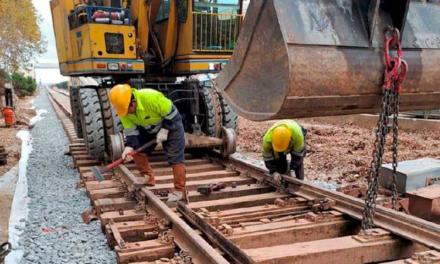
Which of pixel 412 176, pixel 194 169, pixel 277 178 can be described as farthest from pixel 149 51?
pixel 412 176

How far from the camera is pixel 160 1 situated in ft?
23.5

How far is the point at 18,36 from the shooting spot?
31.1 m

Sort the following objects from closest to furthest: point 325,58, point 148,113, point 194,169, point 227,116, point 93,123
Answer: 1. point 325,58
2. point 148,113
3. point 194,169
4. point 93,123
5. point 227,116

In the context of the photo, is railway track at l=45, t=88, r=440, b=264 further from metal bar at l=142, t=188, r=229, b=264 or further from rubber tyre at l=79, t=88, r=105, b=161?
rubber tyre at l=79, t=88, r=105, b=161

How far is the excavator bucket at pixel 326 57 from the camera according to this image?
255 cm

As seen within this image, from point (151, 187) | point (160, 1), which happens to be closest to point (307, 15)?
point (151, 187)

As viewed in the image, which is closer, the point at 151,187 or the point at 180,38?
the point at 151,187

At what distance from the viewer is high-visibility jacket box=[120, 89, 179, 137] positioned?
189 inches

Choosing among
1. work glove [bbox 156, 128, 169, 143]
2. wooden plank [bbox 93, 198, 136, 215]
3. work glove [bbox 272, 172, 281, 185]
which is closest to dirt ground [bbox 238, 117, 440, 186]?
work glove [bbox 272, 172, 281, 185]

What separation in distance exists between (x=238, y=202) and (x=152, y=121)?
1.31 m

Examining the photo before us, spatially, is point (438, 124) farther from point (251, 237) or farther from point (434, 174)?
point (251, 237)

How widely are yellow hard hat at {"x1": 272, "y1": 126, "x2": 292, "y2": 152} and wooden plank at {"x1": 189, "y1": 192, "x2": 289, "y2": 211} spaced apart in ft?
1.85

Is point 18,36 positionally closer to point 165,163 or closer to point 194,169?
point 165,163

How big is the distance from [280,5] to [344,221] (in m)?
2.19
